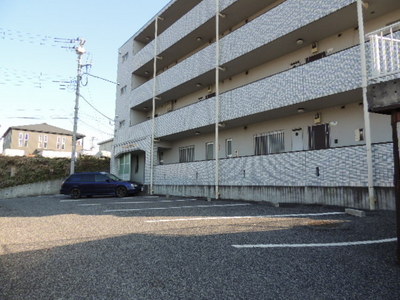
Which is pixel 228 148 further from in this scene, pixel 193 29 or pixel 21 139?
pixel 21 139

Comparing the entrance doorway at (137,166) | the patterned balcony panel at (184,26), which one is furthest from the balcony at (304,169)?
the patterned balcony panel at (184,26)

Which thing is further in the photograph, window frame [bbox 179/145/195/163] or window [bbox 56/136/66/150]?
window [bbox 56/136/66/150]

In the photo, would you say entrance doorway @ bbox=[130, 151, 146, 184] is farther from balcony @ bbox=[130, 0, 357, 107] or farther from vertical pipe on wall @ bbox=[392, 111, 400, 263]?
vertical pipe on wall @ bbox=[392, 111, 400, 263]

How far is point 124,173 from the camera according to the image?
21469 millimetres

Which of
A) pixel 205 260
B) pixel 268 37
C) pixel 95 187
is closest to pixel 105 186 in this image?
pixel 95 187

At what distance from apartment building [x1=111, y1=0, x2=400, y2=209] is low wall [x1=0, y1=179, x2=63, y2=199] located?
8162 millimetres

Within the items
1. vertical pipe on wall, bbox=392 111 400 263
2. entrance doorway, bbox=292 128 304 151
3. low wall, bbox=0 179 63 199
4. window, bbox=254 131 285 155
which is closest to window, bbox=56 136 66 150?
low wall, bbox=0 179 63 199

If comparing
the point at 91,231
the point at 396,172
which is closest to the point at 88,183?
the point at 91,231

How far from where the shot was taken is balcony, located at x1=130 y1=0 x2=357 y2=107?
10047 mm

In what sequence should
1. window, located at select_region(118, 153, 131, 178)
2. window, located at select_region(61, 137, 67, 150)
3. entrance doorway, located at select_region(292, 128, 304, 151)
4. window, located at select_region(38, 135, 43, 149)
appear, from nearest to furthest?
entrance doorway, located at select_region(292, 128, 304, 151) → window, located at select_region(118, 153, 131, 178) → window, located at select_region(38, 135, 43, 149) → window, located at select_region(61, 137, 67, 150)

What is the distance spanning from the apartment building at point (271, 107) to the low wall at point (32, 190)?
8162 mm

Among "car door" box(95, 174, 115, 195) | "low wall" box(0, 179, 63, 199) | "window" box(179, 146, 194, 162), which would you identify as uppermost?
A: "window" box(179, 146, 194, 162)

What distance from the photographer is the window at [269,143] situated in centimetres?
1259

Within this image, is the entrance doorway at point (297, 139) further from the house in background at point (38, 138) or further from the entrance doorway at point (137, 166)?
the house in background at point (38, 138)
